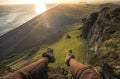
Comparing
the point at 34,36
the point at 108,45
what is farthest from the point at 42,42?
the point at 108,45

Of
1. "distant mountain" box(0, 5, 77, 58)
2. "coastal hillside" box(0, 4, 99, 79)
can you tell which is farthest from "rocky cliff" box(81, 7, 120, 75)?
"distant mountain" box(0, 5, 77, 58)

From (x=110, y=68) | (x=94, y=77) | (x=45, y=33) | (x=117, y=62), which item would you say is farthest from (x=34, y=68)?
(x=45, y=33)

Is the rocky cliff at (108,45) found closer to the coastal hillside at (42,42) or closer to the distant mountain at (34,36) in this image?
the coastal hillside at (42,42)

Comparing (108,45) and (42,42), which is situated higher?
(108,45)

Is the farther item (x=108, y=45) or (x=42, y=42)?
(x=42, y=42)

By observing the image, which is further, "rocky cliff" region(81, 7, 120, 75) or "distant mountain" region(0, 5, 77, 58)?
"distant mountain" region(0, 5, 77, 58)

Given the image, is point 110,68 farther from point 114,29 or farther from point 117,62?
point 114,29

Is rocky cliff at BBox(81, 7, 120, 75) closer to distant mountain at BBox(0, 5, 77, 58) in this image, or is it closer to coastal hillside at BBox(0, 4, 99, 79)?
coastal hillside at BBox(0, 4, 99, 79)

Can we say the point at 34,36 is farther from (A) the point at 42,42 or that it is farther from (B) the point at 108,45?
(B) the point at 108,45

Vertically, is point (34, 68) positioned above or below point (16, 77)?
below

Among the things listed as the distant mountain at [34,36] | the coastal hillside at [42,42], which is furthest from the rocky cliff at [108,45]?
the distant mountain at [34,36]

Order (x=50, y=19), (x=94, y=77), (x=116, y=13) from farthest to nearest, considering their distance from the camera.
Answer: (x=50, y=19)
(x=116, y=13)
(x=94, y=77)
